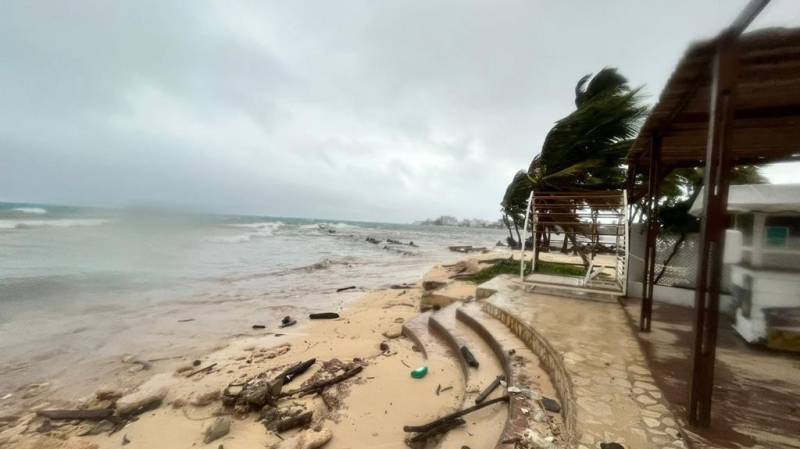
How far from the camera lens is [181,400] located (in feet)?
14.1

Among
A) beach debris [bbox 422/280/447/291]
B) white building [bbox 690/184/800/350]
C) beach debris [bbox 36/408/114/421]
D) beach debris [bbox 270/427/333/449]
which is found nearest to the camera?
beach debris [bbox 270/427/333/449]

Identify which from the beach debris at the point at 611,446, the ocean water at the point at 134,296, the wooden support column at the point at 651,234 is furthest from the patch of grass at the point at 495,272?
the beach debris at the point at 611,446

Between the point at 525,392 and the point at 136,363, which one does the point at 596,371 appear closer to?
Result: the point at 525,392

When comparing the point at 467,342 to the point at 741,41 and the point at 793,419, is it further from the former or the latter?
the point at 741,41

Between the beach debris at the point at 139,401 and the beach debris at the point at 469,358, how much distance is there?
4253 millimetres

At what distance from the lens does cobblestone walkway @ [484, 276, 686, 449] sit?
2.28 meters

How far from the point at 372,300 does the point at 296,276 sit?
5.70 metres

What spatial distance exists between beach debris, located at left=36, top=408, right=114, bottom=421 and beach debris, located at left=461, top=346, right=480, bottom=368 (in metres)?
4.68

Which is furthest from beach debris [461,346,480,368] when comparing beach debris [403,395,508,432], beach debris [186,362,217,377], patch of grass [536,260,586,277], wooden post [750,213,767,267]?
patch of grass [536,260,586,277]

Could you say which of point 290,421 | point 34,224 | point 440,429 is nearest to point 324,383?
point 290,421

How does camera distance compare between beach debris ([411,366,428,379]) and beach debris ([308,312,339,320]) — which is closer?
beach debris ([411,366,428,379])

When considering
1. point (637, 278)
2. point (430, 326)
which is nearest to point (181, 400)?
point (430, 326)

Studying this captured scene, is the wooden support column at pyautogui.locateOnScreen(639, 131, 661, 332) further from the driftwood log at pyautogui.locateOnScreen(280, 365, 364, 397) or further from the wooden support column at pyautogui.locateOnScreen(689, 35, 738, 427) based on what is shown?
the driftwood log at pyautogui.locateOnScreen(280, 365, 364, 397)

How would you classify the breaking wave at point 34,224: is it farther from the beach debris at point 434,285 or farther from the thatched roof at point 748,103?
the thatched roof at point 748,103
